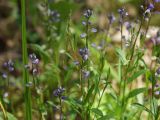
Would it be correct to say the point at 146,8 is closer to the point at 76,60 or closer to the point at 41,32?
the point at 76,60

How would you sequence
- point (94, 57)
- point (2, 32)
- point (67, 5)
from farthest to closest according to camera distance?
point (2, 32)
point (67, 5)
point (94, 57)

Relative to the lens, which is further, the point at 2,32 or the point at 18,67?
the point at 2,32

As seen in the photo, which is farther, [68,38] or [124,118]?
[124,118]

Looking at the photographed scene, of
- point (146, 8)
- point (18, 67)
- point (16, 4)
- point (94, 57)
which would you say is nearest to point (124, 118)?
point (146, 8)

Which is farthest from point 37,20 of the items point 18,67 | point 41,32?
point 18,67

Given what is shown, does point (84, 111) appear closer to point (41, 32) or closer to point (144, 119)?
point (144, 119)

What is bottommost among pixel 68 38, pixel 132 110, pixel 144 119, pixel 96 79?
pixel 144 119

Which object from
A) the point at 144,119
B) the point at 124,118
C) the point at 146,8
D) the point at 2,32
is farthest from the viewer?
the point at 2,32

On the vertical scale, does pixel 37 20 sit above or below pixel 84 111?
above

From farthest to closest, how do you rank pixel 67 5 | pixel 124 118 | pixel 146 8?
pixel 67 5, pixel 124 118, pixel 146 8

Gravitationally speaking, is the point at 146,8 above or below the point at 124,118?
above
